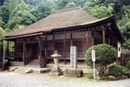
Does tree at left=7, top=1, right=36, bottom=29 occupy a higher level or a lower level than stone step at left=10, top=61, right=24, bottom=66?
higher

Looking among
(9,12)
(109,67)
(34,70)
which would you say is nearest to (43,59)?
(34,70)

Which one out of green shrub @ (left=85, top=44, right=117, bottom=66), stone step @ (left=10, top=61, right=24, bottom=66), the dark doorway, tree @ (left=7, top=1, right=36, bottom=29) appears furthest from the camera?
tree @ (left=7, top=1, right=36, bottom=29)

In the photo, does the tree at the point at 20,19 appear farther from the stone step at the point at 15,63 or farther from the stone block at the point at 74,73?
the stone block at the point at 74,73

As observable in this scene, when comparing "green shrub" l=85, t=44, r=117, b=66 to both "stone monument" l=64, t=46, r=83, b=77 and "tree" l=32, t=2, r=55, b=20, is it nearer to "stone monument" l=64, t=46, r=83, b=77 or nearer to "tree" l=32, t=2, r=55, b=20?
"stone monument" l=64, t=46, r=83, b=77

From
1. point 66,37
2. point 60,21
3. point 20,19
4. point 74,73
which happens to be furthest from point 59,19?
point 20,19

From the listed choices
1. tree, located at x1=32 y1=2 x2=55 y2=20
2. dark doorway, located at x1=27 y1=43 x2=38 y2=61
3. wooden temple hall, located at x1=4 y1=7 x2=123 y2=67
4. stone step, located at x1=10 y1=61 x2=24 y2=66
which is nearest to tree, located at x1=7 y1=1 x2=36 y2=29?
tree, located at x1=32 y1=2 x2=55 y2=20

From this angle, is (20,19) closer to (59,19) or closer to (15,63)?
(59,19)

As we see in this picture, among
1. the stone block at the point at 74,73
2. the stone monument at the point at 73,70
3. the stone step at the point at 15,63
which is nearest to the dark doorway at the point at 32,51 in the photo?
the stone step at the point at 15,63

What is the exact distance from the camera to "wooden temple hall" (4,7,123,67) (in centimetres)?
1841

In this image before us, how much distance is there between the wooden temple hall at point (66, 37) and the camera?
60.4ft

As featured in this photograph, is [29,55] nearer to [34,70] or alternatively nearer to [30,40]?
[30,40]

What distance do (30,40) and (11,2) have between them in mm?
31044

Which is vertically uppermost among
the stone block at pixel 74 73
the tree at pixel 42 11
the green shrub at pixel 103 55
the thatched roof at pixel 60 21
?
the tree at pixel 42 11

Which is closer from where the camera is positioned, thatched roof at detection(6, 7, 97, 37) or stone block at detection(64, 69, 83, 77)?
stone block at detection(64, 69, 83, 77)
